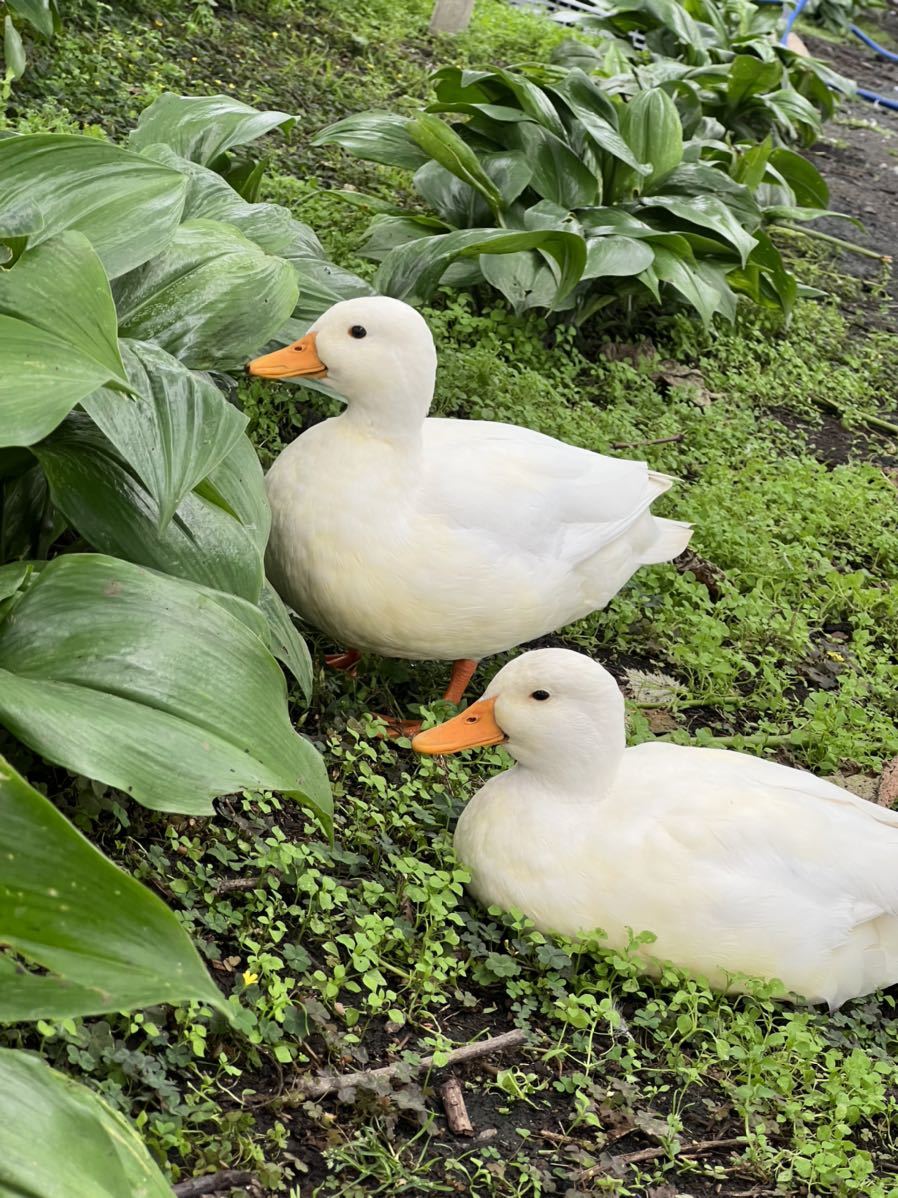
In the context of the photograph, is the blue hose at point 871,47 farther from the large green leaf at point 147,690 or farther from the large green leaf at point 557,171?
the large green leaf at point 147,690

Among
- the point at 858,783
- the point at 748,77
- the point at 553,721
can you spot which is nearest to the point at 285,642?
the point at 553,721

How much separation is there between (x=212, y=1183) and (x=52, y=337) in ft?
4.15

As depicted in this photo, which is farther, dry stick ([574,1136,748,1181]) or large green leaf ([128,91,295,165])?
large green leaf ([128,91,295,165])

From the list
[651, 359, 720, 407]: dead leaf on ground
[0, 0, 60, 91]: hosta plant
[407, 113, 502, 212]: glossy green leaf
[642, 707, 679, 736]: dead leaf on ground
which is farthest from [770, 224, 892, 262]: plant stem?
[642, 707, 679, 736]: dead leaf on ground

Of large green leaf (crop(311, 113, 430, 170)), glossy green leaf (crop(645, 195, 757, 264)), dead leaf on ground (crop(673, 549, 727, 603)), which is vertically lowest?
dead leaf on ground (crop(673, 549, 727, 603))

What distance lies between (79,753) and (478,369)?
122 inches

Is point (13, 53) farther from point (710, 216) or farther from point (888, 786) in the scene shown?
point (888, 786)

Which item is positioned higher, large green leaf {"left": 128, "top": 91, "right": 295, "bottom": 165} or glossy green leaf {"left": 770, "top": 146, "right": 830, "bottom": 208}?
large green leaf {"left": 128, "top": 91, "right": 295, "bottom": 165}

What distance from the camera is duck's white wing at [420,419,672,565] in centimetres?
331

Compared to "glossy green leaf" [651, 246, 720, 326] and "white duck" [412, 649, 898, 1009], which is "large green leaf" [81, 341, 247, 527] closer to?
"white duck" [412, 649, 898, 1009]

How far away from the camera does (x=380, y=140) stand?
5.40m

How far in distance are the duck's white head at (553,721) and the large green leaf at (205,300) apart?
93cm

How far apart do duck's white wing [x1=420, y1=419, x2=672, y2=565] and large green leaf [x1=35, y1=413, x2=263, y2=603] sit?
759 millimetres

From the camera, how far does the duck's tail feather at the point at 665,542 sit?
384 cm
